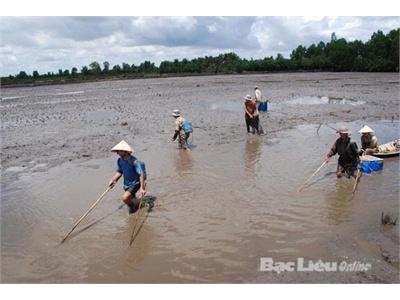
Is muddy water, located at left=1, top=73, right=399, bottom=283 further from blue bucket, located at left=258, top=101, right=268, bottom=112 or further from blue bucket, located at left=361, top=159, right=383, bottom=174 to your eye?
blue bucket, located at left=258, top=101, right=268, bottom=112

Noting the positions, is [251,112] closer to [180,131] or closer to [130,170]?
[180,131]

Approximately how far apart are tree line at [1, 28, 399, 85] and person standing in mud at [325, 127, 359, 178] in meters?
60.6

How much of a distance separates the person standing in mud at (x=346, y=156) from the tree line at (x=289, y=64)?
199ft

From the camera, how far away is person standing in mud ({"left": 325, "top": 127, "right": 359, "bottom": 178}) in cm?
915

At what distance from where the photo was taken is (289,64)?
9144 cm

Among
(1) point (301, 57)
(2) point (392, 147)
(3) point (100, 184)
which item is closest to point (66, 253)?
(3) point (100, 184)

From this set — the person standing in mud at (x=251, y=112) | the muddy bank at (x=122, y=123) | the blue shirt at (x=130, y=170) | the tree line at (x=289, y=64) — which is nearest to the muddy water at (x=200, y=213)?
the muddy bank at (x=122, y=123)

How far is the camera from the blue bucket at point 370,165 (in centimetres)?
958

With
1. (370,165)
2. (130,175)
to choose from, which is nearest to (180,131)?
(130,175)

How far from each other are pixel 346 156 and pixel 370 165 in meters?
0.81

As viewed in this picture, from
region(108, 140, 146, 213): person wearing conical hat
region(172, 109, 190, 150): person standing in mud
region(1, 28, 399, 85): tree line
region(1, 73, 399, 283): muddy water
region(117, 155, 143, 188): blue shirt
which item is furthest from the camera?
region(1, 28, 399, 85): tree line

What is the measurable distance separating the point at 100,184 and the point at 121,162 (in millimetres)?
2515

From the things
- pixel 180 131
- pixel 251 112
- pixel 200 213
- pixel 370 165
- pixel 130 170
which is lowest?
pixel 200 213

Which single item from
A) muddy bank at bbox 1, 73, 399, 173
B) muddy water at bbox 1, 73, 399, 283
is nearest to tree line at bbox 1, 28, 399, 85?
muddy bank at bbox 1, 73, 399, 173
